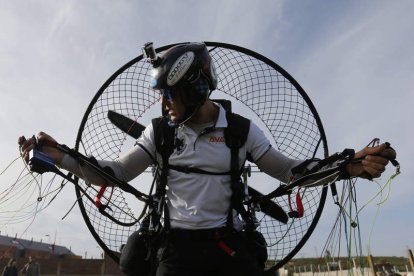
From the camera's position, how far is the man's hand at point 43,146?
2312mm

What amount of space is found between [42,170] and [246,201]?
1.31 metres

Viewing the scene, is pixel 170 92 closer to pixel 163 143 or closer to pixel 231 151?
pixel 163 143

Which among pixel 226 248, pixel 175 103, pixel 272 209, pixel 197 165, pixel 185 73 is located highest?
pixel 185 73

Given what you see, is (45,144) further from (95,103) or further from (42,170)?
(95,103)

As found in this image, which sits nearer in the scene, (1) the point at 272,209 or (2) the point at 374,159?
(2) the point at 374,159

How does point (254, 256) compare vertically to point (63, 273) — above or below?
below

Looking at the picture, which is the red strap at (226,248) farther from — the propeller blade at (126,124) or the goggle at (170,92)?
the propeller blade at (126,124)

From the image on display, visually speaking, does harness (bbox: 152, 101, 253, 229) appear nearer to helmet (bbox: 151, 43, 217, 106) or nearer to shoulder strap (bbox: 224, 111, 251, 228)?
shoulder strap (bbox: 224, 111, 251, 228)

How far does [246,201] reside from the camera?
260cm

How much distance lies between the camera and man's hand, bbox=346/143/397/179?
206 cm

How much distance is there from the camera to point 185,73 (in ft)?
8.25

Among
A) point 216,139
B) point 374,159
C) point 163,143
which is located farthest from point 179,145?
point 374,159

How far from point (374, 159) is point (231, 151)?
34.3 inches

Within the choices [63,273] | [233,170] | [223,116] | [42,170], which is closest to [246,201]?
[233,170]
